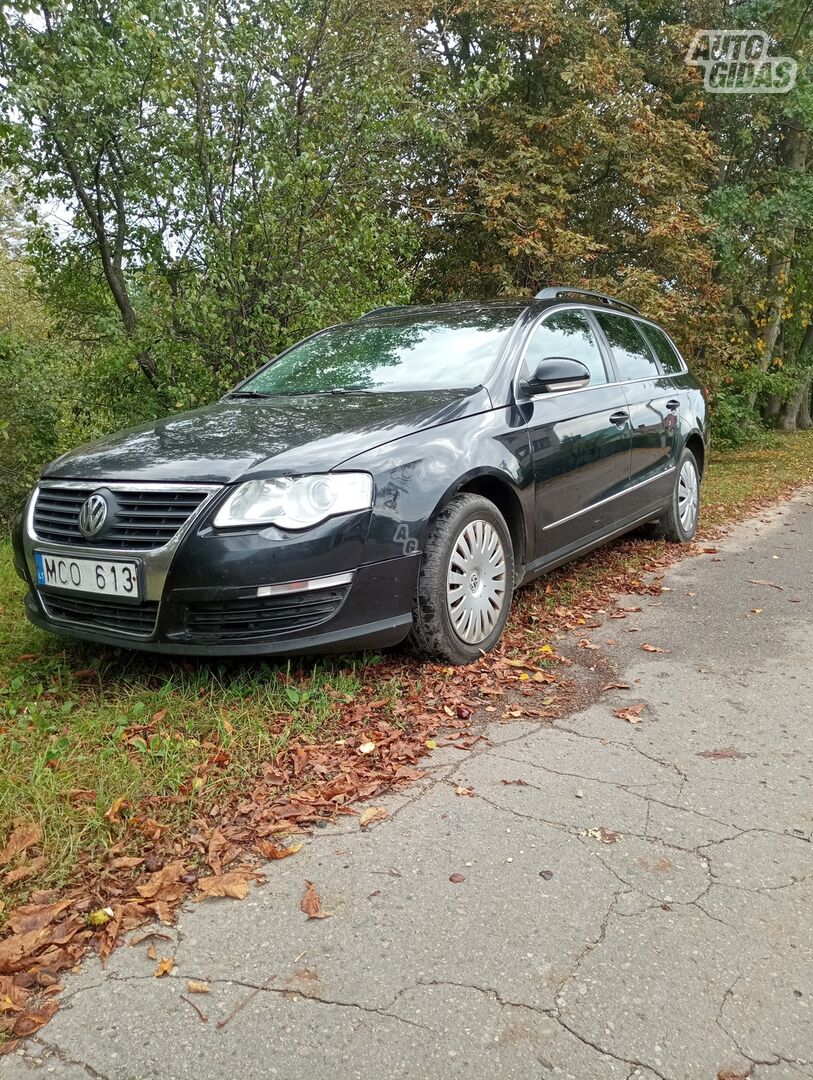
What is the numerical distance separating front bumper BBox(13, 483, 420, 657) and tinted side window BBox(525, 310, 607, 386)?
166 centimetres

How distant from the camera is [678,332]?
13.8 metres

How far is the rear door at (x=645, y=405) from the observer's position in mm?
5430

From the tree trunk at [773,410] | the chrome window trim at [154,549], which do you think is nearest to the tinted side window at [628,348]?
the chrome window trim at [154,549]

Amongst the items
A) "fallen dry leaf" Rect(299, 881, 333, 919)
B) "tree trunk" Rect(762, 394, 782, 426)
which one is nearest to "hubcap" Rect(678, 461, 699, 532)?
"fallen dry leaf" Rect(299, 881, 333, 919)

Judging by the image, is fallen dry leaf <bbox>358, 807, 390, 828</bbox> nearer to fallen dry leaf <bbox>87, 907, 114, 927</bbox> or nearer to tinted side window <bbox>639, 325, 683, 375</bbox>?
fallen dry leaf <bbox>87, 907, 114, 927</bbox>

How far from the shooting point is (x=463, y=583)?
368 cm

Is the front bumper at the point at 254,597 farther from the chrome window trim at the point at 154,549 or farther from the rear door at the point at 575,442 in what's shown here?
the rear door at the point at 575,442

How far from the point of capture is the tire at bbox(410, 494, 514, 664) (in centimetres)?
352

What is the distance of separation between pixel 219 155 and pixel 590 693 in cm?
536

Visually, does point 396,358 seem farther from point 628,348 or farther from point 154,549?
point 628,348

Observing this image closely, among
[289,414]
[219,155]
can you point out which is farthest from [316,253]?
[289,414]

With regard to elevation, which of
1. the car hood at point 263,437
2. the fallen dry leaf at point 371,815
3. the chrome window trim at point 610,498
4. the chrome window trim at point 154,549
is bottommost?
the fallen dry leaf at point 371,815

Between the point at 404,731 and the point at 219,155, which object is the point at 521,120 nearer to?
the point at 219,155

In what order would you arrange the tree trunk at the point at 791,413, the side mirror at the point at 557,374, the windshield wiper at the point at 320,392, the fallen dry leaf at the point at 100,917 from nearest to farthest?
1. the fallen dry leaf at the point at 100,917
2. the side mirror at the point at 557,374
3. the windshield wiper at the point at 320,392
4. the tree trunk at the point at 791,413
